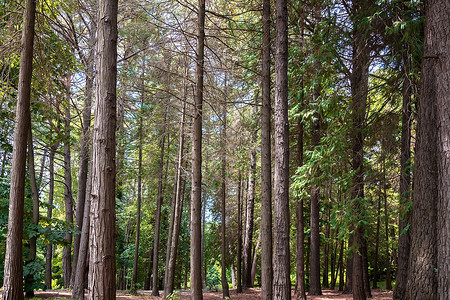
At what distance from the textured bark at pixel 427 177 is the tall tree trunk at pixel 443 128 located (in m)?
0.02

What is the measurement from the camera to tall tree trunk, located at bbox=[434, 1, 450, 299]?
6.50 meters

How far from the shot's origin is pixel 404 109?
8.39 m

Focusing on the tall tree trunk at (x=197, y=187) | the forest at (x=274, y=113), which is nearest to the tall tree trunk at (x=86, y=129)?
the forest at (x=274, y=113)

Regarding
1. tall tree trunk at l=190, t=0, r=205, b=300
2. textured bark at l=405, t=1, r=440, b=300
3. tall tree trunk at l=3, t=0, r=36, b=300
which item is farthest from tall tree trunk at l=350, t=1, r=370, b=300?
tall tree trunk at l=3, t=0, r=36, b=300

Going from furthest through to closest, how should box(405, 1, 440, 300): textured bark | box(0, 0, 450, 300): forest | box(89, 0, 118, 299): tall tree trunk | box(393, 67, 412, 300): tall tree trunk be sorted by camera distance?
box(393, 67, 412, 300): tall tree trunk
box(405, 1, 440, 300): textured bark
box(0, 0, 450, 300): forest
box(89, 0, 118, 299): tall tree trunk

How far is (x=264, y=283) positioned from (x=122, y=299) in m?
7.86

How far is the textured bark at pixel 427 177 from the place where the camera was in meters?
7.09

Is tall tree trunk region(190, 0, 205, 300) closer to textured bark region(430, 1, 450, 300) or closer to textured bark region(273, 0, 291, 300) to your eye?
textured bark region(273, 0, 291, 300)

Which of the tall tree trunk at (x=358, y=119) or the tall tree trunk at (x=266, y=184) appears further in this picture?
the tall tree trunk at (x=358, y=119)

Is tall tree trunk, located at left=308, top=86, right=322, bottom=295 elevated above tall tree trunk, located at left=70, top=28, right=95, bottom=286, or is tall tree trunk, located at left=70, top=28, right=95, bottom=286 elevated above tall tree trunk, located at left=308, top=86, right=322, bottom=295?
tall tree trunk, located at left=70, top=28, right=95, bottom=286

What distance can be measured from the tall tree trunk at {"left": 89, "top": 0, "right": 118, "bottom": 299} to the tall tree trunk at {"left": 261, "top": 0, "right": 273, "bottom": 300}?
427 centimetres

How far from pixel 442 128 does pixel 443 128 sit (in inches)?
0.9

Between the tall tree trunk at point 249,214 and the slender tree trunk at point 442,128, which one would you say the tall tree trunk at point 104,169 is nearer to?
the slender tree trunk at point 442,128

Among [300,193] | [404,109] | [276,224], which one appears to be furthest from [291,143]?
[276,224]
